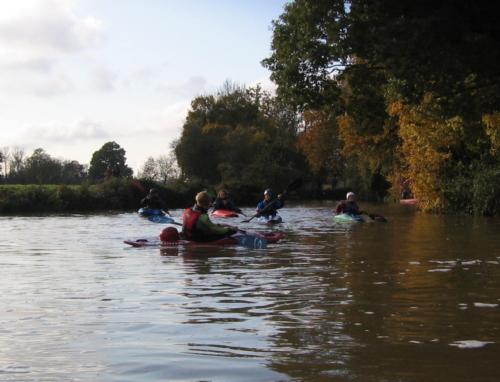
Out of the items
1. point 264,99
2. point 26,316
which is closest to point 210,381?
point 26,316

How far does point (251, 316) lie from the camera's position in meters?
7.43

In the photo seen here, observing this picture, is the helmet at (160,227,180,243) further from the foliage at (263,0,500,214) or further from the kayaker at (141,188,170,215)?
the kayaker at (141,188,170,215)

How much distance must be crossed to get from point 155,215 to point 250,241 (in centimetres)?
1306

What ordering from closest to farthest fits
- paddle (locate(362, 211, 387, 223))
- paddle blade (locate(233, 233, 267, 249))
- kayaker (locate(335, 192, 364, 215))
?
1. paddle blade (locate(233, 233, 267, 249))
2. paddle (locate(362, 211, 387, 223))
3. kayaker (locate(335, 192, 364, 215))

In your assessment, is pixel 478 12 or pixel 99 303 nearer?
pixel 99 303

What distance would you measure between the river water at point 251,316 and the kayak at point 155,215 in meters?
12.2

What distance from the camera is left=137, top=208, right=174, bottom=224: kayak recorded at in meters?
26.8

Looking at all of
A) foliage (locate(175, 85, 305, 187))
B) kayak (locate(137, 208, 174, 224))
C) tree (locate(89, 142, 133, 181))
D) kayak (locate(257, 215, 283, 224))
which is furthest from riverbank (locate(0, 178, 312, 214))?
tree (locate(89, 142, 133, 181))

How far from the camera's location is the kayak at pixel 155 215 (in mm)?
26812

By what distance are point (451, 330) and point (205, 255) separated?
320 inches

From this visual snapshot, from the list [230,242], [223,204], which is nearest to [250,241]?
[230,242]

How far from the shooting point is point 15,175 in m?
63.9

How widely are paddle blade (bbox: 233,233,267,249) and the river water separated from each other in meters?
1.08

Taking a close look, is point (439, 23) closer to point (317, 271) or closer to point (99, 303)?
point (317, 271)
